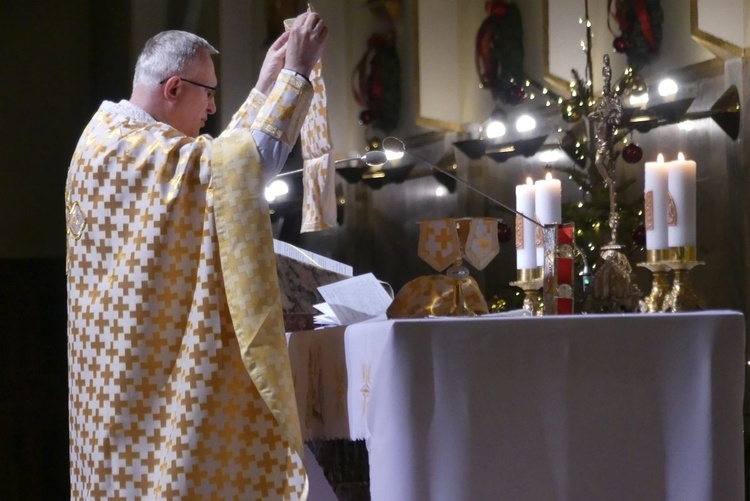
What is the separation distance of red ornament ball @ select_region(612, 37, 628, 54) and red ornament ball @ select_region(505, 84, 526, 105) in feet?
1.62

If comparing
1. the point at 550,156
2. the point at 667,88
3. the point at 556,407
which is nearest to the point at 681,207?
the point at 556,407

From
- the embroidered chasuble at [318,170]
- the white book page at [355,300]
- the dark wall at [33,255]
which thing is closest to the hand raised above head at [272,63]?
the embroidered chasuble at [318,170]

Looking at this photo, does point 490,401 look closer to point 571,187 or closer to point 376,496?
point 376,496

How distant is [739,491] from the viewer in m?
1.82

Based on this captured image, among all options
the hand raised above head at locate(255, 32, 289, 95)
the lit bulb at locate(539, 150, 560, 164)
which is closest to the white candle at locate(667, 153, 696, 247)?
the hand raised above head at locate(255, 32, 289, 95)

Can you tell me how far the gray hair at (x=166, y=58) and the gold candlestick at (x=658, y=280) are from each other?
3.71 ft

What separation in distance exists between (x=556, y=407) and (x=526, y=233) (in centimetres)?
62

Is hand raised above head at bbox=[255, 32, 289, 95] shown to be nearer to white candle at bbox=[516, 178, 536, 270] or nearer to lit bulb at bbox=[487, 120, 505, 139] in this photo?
white candle at bbox=[516, 178, 536, 270]

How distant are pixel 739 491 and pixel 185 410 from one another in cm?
104

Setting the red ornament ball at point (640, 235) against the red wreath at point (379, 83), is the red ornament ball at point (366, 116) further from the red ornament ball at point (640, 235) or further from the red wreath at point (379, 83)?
the red ornament ball at point (640, 235)

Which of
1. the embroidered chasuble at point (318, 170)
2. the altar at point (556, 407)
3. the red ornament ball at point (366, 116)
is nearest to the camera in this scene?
the altar at point (556, 407)

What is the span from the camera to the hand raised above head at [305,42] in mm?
2227

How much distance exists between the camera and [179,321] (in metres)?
2.16

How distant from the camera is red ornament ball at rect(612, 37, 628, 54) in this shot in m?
4.62
